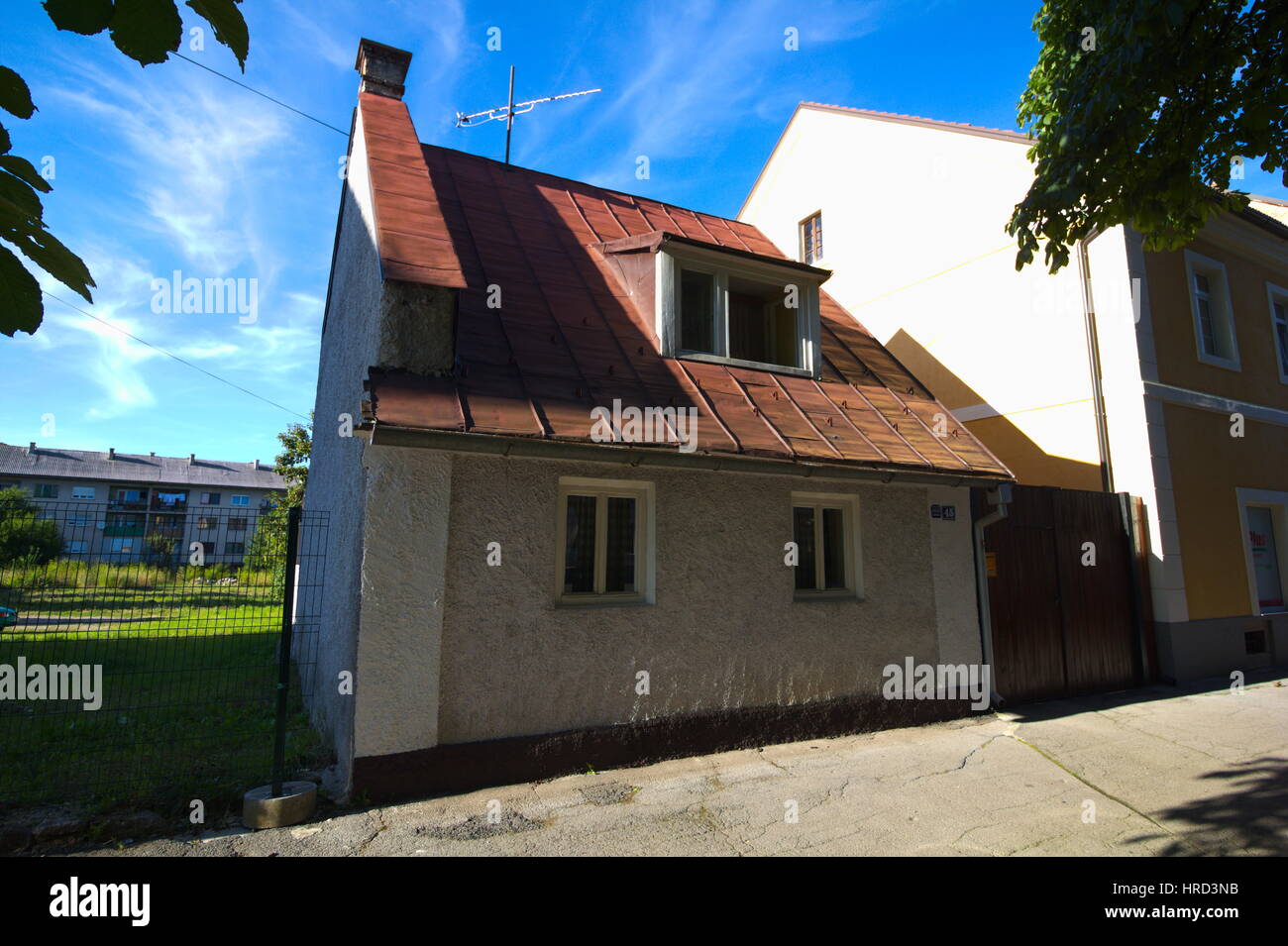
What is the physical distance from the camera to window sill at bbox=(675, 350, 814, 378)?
729cm

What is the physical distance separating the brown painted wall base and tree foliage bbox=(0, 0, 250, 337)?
4.13m

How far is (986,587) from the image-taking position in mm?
7883

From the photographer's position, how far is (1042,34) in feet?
20.9

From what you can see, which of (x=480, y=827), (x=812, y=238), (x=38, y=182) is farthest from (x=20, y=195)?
(x=812, y=238)

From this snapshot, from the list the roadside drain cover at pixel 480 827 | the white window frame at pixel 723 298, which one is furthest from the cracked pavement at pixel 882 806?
the white window frame at pixel 723 298

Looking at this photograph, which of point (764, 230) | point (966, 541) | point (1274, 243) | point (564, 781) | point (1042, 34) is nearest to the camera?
point (564, 781)

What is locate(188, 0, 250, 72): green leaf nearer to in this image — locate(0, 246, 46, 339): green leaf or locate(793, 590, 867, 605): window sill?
locate(0, 246, 46, 339): green leaf

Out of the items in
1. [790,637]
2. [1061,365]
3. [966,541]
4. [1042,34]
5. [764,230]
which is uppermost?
[764,230]

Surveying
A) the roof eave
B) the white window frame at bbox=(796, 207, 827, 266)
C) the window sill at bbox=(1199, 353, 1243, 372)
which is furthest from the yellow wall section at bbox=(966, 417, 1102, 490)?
the white window frame at bbox=(796, 207, 827, 266)

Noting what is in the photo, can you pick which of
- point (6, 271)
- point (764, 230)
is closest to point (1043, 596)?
point (6, 271)

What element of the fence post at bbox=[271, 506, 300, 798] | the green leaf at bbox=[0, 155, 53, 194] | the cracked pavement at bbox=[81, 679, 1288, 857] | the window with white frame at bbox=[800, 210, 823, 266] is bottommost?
the cracked pavement at bbox=[81, 679, 1288, 857]
